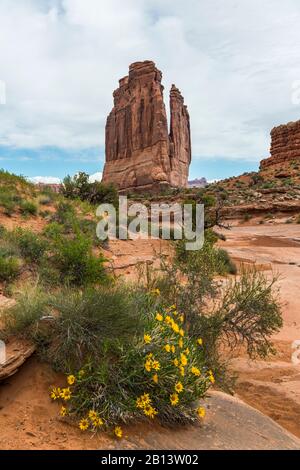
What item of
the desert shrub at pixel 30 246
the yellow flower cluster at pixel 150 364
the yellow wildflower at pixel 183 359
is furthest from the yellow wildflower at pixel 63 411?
the desert shrub at pixel 30 246

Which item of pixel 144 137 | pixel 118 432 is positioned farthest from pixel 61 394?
pixel 144 137

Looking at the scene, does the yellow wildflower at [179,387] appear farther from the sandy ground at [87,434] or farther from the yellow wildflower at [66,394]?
the yellow wildflower at [66,394]

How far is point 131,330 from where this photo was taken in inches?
128

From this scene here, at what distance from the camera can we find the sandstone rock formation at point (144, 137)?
67.8 m

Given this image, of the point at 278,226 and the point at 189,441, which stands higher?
the point at 278,226

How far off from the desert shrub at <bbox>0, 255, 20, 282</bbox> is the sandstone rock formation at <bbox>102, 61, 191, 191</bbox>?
57.6 metres

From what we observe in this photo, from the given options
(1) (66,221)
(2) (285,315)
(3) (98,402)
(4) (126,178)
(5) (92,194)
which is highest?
(4) (126,178)

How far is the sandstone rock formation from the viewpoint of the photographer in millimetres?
67750

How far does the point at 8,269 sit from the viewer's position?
6773 millimetres

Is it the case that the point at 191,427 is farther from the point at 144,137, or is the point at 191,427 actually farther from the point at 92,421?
the point at 144,137

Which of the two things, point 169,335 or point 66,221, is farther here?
point 66,221
